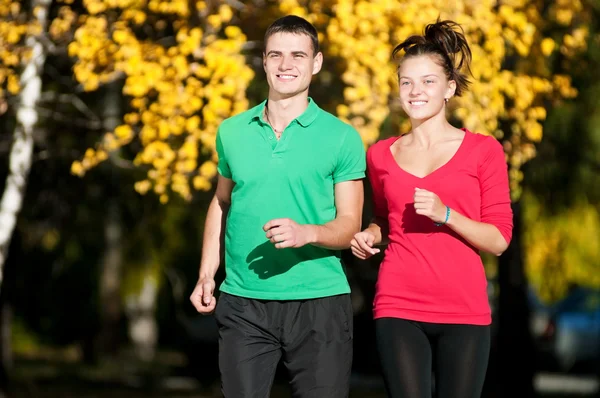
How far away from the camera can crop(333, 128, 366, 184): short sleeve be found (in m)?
4.57

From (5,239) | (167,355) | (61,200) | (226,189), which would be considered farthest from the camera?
(167,355)

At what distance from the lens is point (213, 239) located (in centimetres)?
486

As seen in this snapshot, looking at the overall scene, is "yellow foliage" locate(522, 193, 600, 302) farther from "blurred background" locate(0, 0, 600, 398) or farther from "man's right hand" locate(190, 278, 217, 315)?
"man's right hand" locate(190, 278, 217, 315)

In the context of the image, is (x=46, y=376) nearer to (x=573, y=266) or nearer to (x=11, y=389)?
(x=11, y=389)

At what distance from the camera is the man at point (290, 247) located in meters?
4.50

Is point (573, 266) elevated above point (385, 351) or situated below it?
below

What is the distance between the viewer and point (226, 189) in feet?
16.0

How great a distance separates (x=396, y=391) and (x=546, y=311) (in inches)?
558

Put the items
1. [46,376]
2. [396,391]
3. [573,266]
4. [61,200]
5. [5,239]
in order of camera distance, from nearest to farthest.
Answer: [396,391] → [5,239] → [61,200] → [46,376] → [573,266]

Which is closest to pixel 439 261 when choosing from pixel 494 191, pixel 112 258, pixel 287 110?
pixel 494 191

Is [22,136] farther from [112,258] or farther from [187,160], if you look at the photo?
[112,258]

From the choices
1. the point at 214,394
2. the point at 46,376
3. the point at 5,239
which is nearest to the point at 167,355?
the point at 46,376

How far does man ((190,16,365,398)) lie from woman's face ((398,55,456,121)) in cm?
27

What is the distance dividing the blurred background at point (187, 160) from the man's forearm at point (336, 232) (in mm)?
3219
